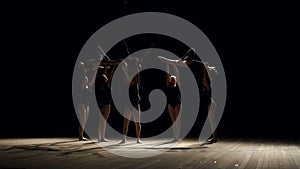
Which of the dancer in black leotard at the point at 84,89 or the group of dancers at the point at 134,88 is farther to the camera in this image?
the dancer in black leotard at the point at 84,89

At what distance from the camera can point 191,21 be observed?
11320 millimetres

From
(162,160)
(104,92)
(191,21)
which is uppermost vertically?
(191,21)

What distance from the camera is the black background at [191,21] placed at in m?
11.1

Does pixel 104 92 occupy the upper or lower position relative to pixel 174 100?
upper

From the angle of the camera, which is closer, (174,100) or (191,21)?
(174,100)

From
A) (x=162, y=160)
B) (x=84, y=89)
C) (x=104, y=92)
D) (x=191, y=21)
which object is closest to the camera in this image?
(x=162, y=160)

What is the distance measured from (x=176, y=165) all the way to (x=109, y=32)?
8.97 m

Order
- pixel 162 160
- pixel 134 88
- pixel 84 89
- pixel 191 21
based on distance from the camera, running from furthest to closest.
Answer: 1. pixel 191 21
2. pixel 84 89
3. pixel 134 88
4. pixel 162 160

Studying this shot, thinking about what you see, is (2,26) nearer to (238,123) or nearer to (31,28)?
(31,28)

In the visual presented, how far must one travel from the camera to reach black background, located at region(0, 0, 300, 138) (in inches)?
436

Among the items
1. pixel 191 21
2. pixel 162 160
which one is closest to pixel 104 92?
pixel 162 160

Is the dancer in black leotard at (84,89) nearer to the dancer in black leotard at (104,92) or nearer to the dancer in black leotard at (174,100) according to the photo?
the dancer in black leotard at (104,92)

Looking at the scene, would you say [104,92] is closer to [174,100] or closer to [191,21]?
[174,100]

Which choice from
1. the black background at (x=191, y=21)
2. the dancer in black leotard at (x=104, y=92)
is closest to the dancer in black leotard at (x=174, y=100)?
the dancer in black leotard at (x=104, y=92)
